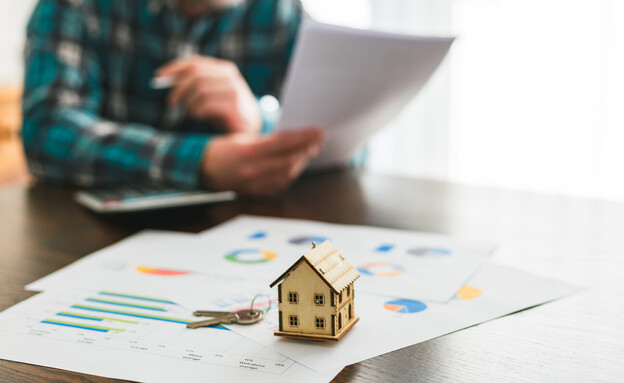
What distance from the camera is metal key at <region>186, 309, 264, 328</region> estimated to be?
45 centimetres

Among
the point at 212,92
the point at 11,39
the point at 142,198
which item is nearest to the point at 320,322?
the point at 142,198

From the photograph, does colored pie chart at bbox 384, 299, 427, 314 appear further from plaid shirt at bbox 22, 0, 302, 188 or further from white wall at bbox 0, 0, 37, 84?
white wall at bbox 0, 0, 37, 84

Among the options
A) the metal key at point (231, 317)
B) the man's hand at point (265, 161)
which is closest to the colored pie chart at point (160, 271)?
the metal key at point (231, 317)

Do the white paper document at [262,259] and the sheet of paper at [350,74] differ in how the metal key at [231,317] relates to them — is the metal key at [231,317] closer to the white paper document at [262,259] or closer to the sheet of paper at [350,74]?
the white paper document at [262,259]

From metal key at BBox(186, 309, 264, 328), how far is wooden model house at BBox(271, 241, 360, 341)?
0.04m

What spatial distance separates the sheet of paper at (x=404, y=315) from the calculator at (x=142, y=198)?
12.8 inches

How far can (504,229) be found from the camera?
721 mm

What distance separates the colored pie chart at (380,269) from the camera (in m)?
0.56

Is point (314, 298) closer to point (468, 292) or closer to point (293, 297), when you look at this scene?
point (293, 297)

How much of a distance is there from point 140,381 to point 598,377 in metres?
0.27

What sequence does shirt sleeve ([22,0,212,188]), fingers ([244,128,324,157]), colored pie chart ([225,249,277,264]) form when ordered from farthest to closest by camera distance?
1. shirt sleeve ([22,0,212,188])
2. fingers ([244,128,324,157])
3. colored pie chart ([225,249,277,264])

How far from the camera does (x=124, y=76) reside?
143 centimetres

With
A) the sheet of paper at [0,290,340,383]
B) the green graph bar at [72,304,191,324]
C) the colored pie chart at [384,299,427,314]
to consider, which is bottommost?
the sheet of paper at [0,290,340,383]

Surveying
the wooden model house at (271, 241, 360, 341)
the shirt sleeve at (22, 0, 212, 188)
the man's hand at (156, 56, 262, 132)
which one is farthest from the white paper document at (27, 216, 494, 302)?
the man's hand at (156, 56, 262, 132)
